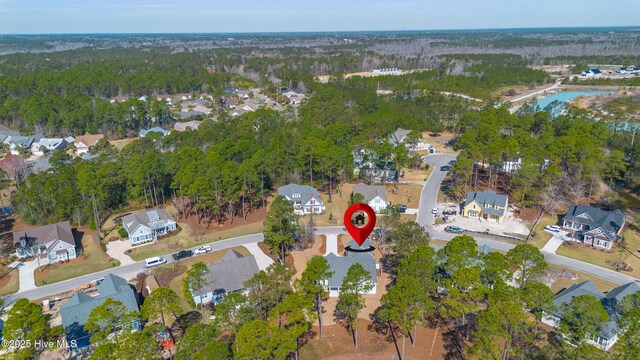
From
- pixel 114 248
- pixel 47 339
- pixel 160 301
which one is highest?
pixel 160 301

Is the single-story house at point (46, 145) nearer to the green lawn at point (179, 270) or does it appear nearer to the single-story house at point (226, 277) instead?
the green lawn at point (179, 270)

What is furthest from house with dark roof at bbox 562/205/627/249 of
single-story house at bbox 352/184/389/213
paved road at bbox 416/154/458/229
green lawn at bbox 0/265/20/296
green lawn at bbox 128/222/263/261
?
green lawn at bbox 0/265/20/296

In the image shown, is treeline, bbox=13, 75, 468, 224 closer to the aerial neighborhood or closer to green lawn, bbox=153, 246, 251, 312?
the aerial neighborhood

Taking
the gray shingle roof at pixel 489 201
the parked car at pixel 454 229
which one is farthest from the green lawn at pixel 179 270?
the gray shingle roof at pixel 489 201

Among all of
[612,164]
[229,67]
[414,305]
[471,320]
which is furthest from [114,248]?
[229,67]

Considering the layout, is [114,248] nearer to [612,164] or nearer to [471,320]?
[471,320]

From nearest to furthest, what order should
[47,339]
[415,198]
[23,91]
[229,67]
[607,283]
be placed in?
1. [47,339]
2. [607,283]
3. [415,198]
4. [23,91]
5. [229,67]

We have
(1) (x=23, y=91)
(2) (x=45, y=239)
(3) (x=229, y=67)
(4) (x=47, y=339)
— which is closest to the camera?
(4) (x=47, y=339)
